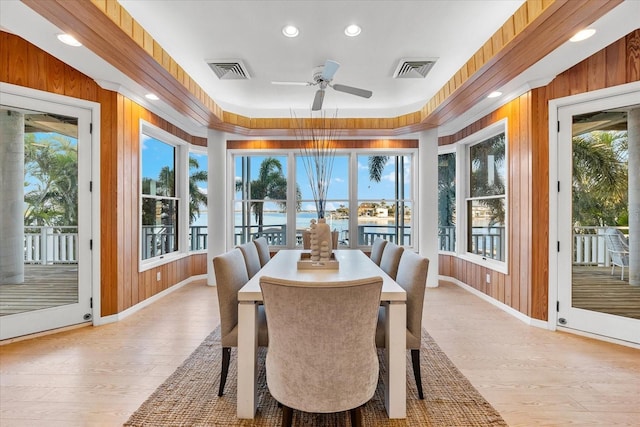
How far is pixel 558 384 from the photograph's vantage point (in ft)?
7.27

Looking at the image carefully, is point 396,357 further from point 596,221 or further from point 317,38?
point 317,38

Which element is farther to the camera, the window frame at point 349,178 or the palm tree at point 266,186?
the palm tree at point 266,186

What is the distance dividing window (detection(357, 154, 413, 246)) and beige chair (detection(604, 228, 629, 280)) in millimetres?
3018

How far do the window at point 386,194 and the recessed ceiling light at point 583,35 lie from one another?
11.0 feet

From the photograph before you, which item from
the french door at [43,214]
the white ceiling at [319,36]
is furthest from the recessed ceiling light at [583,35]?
the french door at [43,214]

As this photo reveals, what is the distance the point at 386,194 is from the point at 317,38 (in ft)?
10.9

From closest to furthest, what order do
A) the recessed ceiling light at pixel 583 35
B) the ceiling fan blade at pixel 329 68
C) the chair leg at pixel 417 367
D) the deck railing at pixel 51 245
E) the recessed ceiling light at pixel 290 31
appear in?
1. the chair leg at pixel 417 367
2. the recessed ceiling light at pixel 583 35
3. the ceiling fan blade at pixel 329 68
4. the recessed ceiling light at pixel 290 31
5. the deck railing at pixel 51 245

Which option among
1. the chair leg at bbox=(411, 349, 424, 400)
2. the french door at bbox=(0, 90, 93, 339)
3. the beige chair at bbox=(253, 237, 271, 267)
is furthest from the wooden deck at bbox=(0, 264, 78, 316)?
the chair leg at bbox=(411, 349, 424, 400)

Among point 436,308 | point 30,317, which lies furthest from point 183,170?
point 436,308

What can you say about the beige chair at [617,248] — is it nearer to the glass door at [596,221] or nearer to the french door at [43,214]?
the glass door at [596,221]

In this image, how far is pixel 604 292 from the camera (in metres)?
3.05

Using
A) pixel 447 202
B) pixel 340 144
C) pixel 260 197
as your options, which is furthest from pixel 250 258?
pixel 447 202

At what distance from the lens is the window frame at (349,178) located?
18.7 ft

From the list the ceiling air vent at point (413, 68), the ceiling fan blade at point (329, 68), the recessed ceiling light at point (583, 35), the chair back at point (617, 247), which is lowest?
the chair back at point (617, 247)
